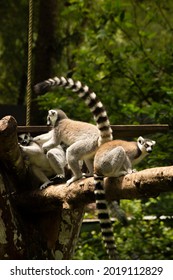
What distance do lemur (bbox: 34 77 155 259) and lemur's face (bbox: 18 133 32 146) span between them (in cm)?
22

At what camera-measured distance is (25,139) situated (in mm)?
4434

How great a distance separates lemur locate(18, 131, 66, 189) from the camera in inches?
164

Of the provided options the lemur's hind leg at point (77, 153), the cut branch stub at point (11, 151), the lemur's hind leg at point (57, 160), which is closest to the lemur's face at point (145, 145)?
the lemur's hind leg at point (77, 153)

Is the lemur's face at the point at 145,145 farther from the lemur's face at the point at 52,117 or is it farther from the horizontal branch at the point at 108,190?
the lemur's face at the point at 52,117

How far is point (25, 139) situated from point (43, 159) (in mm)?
249

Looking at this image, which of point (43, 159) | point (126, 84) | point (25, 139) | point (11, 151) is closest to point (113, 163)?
point (11, 151)

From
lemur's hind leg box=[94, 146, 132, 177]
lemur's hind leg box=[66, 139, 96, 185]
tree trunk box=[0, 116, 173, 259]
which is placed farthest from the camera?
lemur's hind leg box=[66, 139, 96, 185]

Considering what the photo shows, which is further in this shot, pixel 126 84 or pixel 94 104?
pixel 126 84

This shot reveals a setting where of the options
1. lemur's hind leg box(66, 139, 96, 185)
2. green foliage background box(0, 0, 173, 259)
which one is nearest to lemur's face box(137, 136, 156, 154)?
lemur's hind leg box(66, 139, 96, 185)

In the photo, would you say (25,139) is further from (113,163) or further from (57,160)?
(113,163)

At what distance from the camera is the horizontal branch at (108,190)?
2895mm

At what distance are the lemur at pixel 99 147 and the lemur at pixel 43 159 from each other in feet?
Answer: 0.36

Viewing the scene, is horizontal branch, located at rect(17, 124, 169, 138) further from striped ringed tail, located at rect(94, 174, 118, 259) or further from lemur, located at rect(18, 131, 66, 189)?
striped ringed tail, located at rect(94, 174, 118, 259)
